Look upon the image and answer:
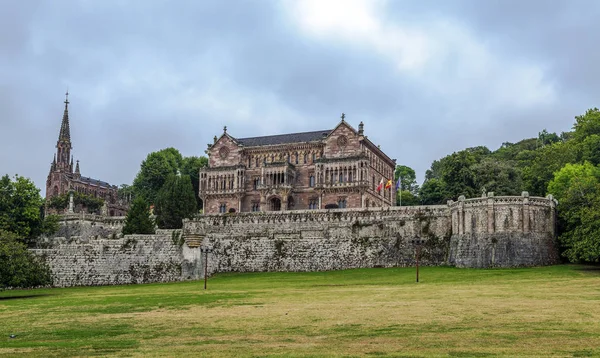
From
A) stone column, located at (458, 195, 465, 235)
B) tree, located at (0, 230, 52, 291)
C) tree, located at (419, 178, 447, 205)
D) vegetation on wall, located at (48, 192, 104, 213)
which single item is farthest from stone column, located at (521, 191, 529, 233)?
vegetation on wall, located at (48, 192, 104, 213)

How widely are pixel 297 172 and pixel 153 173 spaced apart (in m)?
30.4

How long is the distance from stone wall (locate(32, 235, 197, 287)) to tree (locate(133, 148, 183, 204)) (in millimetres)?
43220

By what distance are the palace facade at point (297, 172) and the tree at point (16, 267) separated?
Answer: 123 ft

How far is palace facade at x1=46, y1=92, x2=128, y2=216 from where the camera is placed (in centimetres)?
12875

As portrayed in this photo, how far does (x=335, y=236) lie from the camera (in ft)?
226

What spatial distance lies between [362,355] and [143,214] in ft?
194

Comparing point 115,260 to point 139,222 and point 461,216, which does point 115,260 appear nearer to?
point 139,222

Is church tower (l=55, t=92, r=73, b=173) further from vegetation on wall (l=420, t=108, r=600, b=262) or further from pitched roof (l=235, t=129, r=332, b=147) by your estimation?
vegetation on wall (l=420, t=108, r=600, b=262)

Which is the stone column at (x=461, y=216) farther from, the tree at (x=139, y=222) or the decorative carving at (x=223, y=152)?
the decorative carving at (x=223, y=152)

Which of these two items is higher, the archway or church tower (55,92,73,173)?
church tower (55,92,73,173)

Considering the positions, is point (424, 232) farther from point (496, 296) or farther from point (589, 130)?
point (589, 130)

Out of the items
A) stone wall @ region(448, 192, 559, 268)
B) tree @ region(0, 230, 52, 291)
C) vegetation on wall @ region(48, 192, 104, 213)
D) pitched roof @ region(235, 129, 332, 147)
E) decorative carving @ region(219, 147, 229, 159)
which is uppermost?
pitched roof @ region(235, 129, 332, 147)

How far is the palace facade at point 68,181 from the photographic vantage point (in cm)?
12875

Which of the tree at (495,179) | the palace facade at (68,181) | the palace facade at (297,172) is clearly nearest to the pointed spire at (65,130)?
the palace facade at (68,181)
